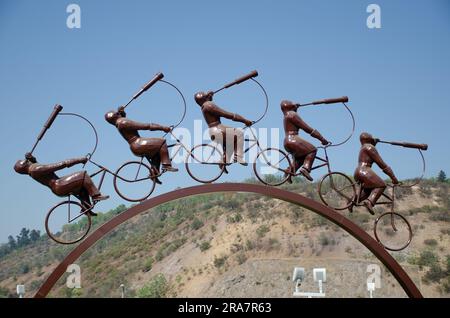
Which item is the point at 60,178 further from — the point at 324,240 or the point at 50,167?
the point at 324,240

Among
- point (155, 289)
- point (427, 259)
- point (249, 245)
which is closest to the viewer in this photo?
point (155, 289)

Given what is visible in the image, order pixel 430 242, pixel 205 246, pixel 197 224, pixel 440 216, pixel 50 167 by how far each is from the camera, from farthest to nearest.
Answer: pixel 197 224 < pixel 205 246 < pixel 440 216 < pixel 430 242 < pixel 50 167

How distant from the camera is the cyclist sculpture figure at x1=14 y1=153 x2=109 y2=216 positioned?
32.8 feet

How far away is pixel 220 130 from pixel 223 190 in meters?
1.02

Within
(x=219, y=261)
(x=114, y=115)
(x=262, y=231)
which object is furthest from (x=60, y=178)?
(x=262, y=231)

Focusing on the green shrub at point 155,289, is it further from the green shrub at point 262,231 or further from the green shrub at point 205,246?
the green shrub at point 262,231

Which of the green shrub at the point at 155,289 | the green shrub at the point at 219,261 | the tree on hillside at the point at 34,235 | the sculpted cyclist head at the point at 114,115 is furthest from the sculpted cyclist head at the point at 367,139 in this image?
the tree on hillside at the point at 34,235

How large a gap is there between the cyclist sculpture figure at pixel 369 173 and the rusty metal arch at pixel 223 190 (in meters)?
0.64

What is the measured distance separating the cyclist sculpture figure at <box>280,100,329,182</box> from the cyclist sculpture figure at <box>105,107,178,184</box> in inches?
74.3

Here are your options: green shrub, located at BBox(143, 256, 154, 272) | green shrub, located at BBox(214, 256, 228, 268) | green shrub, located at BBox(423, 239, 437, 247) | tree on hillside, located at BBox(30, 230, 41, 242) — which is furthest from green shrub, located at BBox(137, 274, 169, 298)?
tree on hillside, located at BBox(30, 230, 41, 242)

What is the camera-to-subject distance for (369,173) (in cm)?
1060

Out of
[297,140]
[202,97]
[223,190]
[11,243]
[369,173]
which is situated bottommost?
[11,243]
